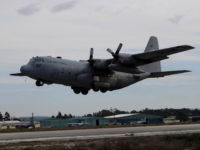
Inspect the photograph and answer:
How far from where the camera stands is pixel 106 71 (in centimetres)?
5088

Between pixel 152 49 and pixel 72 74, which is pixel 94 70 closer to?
pixel 72 74

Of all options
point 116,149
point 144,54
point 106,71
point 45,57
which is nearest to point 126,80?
point 106,71

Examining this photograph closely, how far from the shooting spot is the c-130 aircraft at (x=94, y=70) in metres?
46.3

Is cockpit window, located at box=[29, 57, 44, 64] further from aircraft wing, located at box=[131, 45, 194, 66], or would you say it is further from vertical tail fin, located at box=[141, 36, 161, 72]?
vertical tail fin, located at box=[141, 36, 161, 72]

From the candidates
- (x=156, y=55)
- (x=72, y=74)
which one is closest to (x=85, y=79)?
(x=72, y=74)

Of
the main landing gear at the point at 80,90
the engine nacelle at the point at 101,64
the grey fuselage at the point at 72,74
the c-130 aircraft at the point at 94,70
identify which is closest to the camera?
the c-130 aircraft at the point at 94,70

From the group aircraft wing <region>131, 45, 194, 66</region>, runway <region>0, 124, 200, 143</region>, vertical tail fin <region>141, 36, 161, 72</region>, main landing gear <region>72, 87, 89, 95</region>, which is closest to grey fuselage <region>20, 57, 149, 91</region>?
main landing gear <region>72, 87, 89, 95</region>

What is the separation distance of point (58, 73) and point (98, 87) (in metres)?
5.89

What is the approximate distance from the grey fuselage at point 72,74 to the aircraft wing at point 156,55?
540 centimetres

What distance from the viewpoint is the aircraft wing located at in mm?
42562

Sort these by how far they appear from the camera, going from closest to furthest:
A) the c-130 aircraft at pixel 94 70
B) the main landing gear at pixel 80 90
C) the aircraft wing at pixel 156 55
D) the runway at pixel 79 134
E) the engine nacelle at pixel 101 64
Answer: the runway at pixel 79 134 < the aircraft wing at pixel 156 55 < the c-130 aircraft at pixel 94 70 < the engine nacelle at pixel 101 64 < the main landing gear at pixel 80 90

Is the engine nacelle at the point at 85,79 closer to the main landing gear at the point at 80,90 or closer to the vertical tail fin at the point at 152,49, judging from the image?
the main landing gear at the point at 80,90

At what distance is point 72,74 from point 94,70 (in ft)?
12.7

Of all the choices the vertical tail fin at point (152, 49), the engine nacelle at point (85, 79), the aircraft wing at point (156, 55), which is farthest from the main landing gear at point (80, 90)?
the vertical tail fin at point (152, 49)
